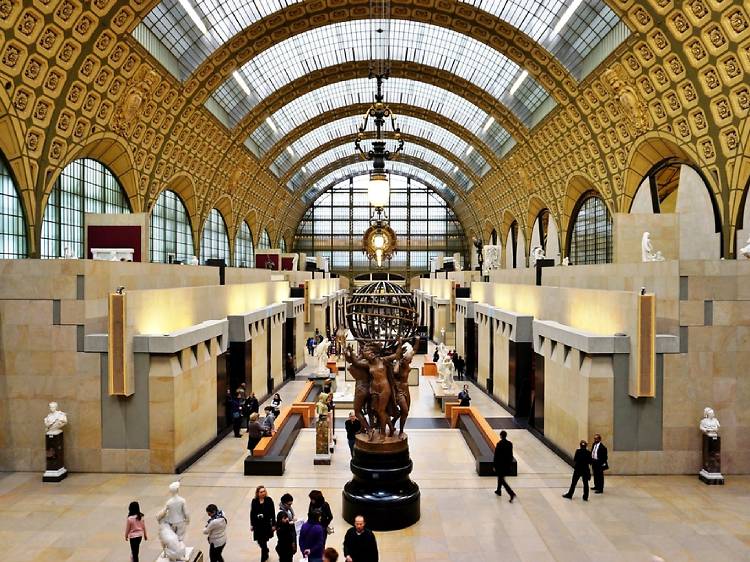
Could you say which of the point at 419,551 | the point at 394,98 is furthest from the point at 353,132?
the point at 419,551

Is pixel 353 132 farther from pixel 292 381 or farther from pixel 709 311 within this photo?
pixel 709 311

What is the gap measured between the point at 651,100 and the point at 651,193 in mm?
4703

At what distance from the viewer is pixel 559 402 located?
12.1 metres

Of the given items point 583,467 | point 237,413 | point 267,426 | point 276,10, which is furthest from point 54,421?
point 276,10

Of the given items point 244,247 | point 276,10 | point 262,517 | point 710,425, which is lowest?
point 262,517

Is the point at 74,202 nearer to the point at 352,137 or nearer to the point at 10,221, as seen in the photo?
the point at 10,221

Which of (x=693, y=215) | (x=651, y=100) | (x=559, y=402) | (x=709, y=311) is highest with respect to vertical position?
(x=651, y=100)

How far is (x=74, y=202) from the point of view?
20.1 meters

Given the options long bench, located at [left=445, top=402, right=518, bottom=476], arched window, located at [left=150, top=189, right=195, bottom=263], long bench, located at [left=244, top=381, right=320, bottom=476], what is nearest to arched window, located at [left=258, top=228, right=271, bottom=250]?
arched window, located at [left=150, top=189, right=195, bottom=263]

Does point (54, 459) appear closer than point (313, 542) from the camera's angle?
No

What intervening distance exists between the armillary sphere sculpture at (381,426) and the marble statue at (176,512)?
8.66ft

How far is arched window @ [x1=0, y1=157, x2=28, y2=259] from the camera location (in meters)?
16.3

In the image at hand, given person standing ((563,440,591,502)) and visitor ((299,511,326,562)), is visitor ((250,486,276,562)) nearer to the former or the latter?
visitor ((299,511,326,562))

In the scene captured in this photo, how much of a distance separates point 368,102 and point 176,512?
3574cm
